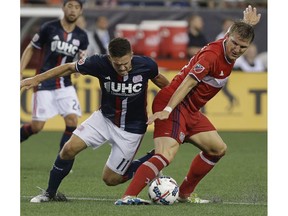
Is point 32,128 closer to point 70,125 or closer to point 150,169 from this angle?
point 70,125

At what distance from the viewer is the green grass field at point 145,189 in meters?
7.35

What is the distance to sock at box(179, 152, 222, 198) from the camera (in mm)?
8297

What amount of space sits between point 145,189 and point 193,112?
1425 mm

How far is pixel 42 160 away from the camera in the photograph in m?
12.6

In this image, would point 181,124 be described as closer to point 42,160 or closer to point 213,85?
point 213,85

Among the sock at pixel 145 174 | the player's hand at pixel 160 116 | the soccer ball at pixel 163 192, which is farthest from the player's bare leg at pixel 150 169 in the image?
the player's hand at pixel 160 116

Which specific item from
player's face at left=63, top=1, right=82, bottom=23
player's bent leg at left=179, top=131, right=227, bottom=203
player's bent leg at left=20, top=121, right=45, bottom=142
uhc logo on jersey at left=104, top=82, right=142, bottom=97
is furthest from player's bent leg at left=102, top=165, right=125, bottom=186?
player's bent leg at left=20, top=121, right=45, bottom=142

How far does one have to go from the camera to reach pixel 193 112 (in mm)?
8227

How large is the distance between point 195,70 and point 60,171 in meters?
1.52

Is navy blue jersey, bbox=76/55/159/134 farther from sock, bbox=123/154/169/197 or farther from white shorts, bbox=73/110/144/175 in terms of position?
sock, bbox=123/154/169/197

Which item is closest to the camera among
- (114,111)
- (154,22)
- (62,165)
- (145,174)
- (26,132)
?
(145,174)

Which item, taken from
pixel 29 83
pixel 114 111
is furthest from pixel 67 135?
pixel 29 83

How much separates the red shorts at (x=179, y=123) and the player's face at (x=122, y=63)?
0.64m

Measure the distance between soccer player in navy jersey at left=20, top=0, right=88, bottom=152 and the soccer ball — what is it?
3830 mm
